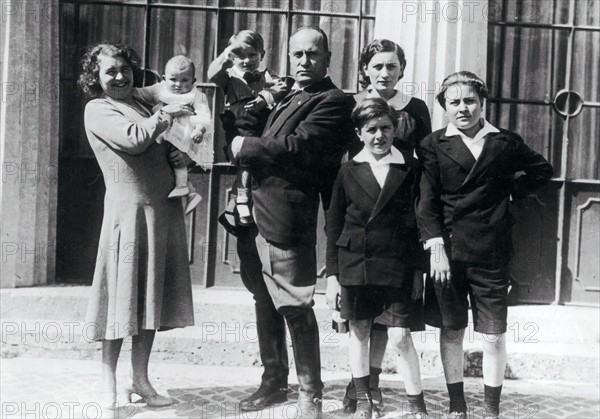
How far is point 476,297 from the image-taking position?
11.6ft

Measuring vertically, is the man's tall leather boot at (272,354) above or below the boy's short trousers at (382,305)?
below

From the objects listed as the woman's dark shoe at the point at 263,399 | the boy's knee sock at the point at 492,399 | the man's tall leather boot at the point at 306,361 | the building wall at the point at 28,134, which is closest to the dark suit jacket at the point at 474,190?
the boy's knee sock at the point at 492,399

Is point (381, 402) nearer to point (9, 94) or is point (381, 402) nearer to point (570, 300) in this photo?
point (570, 300)

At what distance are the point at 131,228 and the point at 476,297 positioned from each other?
2.01 meters

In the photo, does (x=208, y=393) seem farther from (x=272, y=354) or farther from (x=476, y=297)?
(x=476, y=297)

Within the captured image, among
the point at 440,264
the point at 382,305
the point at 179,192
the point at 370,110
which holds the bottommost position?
the point at 382,305

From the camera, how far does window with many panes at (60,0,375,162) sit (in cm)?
577

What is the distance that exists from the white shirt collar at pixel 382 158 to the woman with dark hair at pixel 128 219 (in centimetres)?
108

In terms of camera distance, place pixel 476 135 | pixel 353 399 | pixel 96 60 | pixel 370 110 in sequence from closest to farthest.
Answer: pixel 370 110 → pixel 476 135 → pixel 96 60 → pixel 353 399

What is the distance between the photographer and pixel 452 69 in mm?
5191

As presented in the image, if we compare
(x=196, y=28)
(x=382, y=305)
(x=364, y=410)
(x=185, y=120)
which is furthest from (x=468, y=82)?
(x=196, y=28)

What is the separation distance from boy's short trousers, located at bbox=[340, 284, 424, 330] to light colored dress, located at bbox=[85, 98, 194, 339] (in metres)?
1.05

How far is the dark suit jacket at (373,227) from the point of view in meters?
3.52

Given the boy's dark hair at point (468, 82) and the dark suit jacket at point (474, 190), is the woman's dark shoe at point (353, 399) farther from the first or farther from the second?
the boy's dark hair at point (468, 82)
